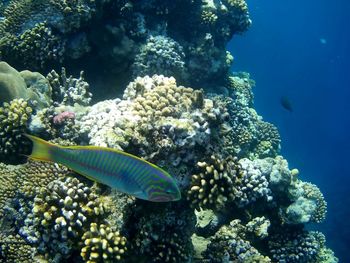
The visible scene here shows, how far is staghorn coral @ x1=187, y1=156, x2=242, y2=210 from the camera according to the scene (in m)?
5.00

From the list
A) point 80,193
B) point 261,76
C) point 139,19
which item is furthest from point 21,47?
point 261,76

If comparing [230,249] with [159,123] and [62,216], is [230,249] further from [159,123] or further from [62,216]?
[62,216]

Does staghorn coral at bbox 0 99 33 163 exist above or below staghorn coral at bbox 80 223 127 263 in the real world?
above

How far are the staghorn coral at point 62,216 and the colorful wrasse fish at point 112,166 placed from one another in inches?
73.0

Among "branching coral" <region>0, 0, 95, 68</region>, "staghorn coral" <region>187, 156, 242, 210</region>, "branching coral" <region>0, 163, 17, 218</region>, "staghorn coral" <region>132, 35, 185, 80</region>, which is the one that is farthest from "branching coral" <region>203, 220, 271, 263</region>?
"branching coral" <region>0, 0, 95, 68</region>

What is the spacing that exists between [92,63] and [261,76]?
9059 centimetres

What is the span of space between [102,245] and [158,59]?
5221mm

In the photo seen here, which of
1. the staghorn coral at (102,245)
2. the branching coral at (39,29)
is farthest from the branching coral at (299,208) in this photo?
the branching coral at (39,29)

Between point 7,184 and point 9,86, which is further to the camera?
point 9,86

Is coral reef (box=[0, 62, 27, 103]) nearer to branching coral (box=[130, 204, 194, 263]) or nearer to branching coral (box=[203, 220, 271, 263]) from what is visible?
branching coral (box=[130, 204, 194, 263])

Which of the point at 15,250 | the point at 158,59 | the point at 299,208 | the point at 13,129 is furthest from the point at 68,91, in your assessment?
the point at 299,208

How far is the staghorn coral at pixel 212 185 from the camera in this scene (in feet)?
16.4

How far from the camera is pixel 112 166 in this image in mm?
2672

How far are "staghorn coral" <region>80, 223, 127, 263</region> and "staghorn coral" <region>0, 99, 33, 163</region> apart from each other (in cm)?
225
